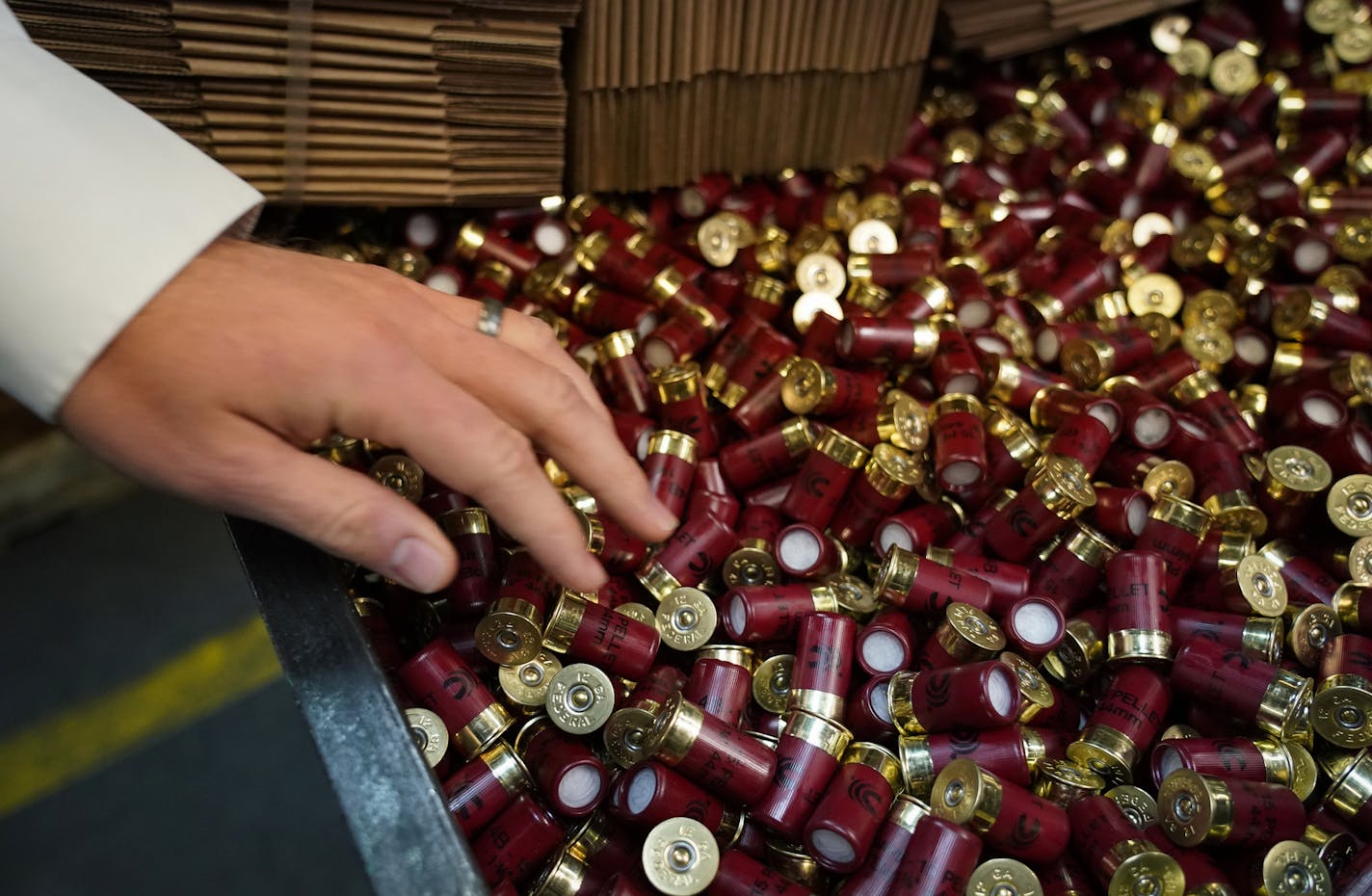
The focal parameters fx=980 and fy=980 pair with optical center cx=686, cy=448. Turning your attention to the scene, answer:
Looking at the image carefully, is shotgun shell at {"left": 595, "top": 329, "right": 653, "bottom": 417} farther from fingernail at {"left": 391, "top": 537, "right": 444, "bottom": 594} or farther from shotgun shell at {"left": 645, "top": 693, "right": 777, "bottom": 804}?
fingernail at {"left": 391, "top": 537, "right": 444, "bottom": 594}

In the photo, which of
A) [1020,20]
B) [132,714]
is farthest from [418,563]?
[1020,20]

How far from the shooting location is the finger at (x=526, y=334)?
168 cm

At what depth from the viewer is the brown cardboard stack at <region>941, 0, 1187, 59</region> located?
10.4ft

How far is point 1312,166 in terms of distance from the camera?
3.32 meters

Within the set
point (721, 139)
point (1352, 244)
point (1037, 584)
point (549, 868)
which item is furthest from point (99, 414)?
point (1352, 244)

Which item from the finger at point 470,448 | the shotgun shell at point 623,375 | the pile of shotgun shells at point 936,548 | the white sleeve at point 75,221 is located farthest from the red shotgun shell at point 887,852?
the white sleeve at point 75,221

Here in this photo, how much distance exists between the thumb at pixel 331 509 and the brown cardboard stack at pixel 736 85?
1650 millimetres

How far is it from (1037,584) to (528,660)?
1.11m

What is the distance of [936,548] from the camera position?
2.19 meters

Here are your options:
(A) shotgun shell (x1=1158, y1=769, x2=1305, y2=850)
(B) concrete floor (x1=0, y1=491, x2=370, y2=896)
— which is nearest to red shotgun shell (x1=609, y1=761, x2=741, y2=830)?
(A) shotgun shell (x1=1158, y1=769, x2=1305, y2=850)

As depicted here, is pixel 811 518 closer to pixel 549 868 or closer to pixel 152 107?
pixel 549 868

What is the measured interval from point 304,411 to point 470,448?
0.74ft

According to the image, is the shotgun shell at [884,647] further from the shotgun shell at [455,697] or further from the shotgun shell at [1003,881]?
the shotgun shell at [455,697]

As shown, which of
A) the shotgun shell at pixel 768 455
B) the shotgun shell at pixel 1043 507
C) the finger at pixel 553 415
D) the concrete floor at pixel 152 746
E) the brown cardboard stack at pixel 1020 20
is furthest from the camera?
the brown cardboard stack at pixel 1020 20
